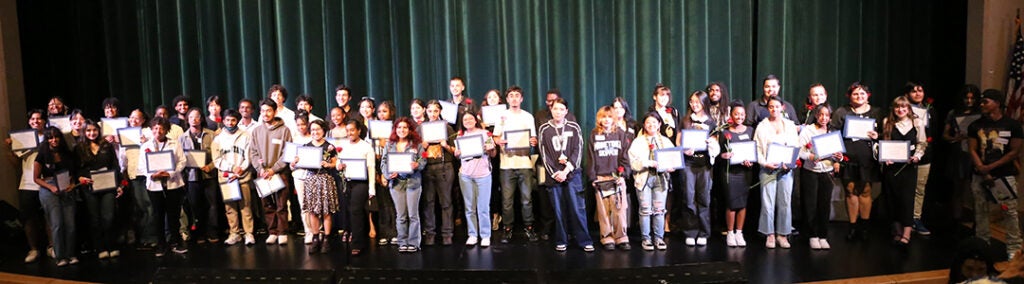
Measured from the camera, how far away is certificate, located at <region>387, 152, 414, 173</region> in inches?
240

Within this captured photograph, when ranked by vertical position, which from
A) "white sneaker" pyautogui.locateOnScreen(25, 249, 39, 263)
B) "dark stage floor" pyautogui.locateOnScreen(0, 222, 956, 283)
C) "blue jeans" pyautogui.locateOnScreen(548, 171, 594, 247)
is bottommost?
"dark stage floor" pyautogui.locateOnScreen(0, 222, 956, 283)

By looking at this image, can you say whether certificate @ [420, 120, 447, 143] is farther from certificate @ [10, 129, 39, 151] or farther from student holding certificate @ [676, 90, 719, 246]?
certificate @ [10, 129, 39, 151]

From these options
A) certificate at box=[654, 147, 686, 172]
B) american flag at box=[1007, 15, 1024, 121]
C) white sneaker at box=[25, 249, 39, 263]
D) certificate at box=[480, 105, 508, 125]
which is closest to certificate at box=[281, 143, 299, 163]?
certificate at box=[480, 105, 508, 125]

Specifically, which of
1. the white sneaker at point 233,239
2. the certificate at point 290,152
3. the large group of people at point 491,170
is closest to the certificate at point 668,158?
the large group of people at point 491,170

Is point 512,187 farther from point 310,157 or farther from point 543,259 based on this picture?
point 310,157

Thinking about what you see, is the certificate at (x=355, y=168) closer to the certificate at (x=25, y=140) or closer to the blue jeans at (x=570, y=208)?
the blue jeans at (x=570, y=208)

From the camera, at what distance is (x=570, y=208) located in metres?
6.22

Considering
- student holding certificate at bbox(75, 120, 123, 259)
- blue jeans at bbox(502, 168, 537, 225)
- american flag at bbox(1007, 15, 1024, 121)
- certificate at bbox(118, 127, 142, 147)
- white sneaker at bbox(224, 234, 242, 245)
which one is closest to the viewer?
student holding certificate at bbox(75, 120, 123, 259)

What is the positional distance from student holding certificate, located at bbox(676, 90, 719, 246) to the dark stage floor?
16cm

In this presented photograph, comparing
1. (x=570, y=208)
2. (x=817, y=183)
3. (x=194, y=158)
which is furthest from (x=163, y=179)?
(x=817, y=183)

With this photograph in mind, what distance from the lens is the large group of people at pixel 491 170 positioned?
6.09m

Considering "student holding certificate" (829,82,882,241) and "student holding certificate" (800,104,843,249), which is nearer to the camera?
"student holding certificate" (800,104,843,249)

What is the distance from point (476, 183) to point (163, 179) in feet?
8.63

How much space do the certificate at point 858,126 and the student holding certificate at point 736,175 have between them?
Result: 2.58ft
